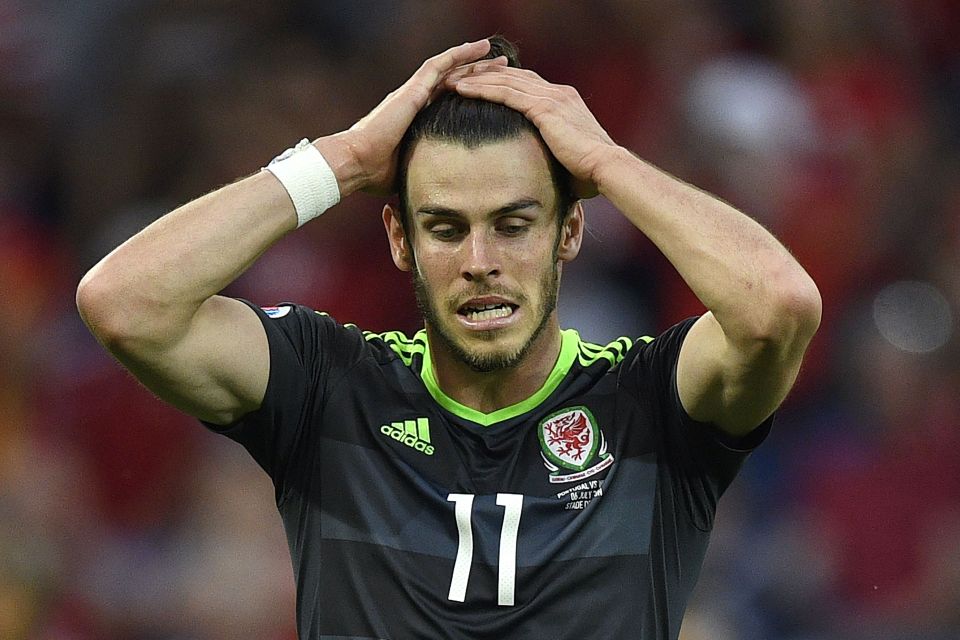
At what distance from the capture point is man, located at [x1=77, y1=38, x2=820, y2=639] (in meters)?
2.97

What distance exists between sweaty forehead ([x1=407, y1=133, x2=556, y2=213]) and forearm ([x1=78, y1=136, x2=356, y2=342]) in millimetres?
306

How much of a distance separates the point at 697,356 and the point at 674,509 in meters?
0.35

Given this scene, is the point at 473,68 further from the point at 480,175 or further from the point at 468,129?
the point at 480,175

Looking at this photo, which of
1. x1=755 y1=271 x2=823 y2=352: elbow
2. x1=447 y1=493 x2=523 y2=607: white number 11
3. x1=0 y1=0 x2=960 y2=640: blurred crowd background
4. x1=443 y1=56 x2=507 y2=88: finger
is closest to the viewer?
x1=755 y1=271 x2=823 y2=352: elbow

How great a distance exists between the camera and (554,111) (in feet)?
10.5

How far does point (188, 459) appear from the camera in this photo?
5676 millimetres

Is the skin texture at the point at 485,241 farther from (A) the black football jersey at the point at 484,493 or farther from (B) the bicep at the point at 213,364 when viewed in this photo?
(B) the bicep at the point at 213,364

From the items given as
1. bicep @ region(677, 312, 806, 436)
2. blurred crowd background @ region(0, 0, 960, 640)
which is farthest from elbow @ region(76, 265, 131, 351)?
→ blurred crowd background @ region(0, 0, 960, 640)

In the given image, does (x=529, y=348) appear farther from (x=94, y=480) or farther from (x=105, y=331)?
(x=94, y=480)

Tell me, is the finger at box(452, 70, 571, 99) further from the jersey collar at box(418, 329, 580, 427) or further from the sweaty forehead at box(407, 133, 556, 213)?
the jersey collar at box(418, 329, 580, 427)

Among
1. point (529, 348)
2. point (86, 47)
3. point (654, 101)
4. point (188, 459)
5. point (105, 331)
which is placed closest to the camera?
point (105, 331)

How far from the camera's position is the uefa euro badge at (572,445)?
314 cm

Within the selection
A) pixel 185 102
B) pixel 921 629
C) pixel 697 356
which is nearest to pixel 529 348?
pixel 697 356

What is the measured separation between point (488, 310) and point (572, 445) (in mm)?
352
